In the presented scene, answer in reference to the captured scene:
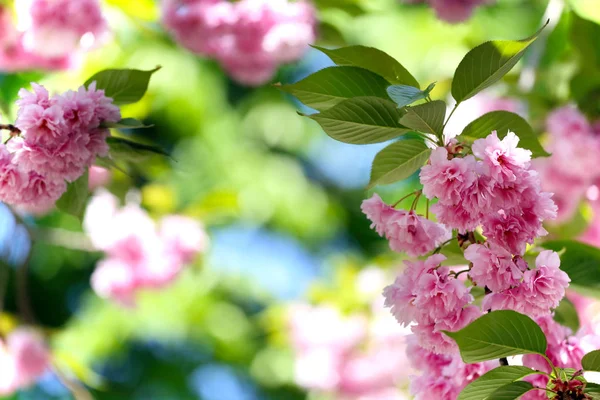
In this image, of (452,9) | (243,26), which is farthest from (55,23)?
(452,9)

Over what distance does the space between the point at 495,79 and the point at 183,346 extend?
3758mm

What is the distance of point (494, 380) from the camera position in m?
0.54

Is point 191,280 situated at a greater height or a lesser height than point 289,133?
lesser

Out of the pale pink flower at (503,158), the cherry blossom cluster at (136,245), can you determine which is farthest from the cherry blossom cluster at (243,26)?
the pale pink flower at (503,158)

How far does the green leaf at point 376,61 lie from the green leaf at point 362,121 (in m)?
0.05

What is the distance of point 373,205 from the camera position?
596 mm

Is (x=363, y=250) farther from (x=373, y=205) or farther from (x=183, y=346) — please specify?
(x=373, y=205)

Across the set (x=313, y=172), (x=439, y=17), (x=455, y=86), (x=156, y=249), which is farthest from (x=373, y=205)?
(x=313, y=172)

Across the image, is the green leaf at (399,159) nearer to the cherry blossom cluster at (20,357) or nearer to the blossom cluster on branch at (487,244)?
the blossom cluster on branch at (487,244)

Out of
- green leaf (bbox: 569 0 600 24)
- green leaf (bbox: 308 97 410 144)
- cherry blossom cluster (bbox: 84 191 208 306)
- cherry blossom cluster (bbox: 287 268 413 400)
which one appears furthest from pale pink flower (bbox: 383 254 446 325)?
cherry blossom cluster (bbox: 287 268 413 400)

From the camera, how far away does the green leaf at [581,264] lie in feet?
2.28

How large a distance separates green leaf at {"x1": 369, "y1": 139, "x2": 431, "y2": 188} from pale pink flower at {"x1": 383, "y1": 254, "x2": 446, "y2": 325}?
8cm

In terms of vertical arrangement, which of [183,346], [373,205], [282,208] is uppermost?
[282,208]

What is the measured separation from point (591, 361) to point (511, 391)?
0.06 metres
